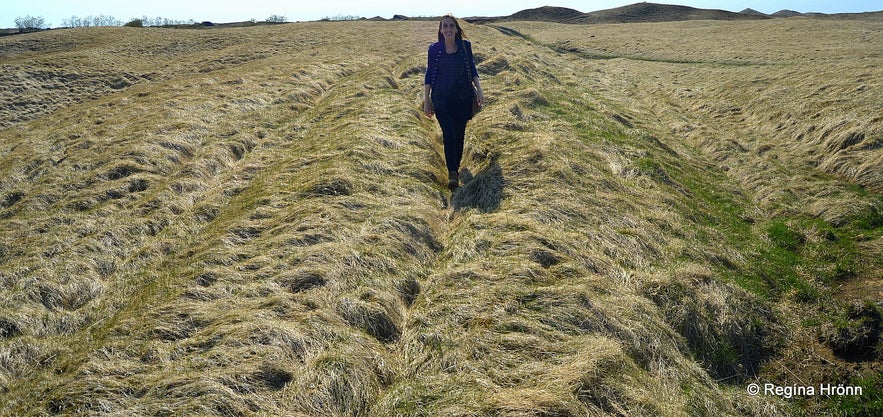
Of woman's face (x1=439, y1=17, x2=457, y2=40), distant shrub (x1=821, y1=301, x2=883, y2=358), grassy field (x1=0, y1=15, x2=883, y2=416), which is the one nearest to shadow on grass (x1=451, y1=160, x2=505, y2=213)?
grassy field (x1=0, y1=15, x2=883, y2=416)

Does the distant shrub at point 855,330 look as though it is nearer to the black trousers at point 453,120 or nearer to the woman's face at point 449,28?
the black trousers at point 453,120

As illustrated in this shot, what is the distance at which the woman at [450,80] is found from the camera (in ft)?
31.7

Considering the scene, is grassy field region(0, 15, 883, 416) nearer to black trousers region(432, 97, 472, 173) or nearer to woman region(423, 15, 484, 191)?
black trousers region(432, 97, 472, 173)

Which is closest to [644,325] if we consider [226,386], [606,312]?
[606,312]

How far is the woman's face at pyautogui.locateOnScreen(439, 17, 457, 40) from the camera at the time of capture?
931cm

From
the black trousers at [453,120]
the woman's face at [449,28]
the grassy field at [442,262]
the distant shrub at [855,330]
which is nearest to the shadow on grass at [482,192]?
the grassy field at [442,262]

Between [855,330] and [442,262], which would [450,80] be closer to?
[442,262]

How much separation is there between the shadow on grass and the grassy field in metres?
0.08

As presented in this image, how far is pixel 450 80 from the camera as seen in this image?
9.80 metres

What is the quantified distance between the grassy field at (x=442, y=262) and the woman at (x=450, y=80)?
1.51 meters

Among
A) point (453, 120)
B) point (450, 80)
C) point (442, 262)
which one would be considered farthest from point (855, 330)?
point (450, 80)

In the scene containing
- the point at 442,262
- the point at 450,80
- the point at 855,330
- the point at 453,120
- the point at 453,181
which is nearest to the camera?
the point at 855,330

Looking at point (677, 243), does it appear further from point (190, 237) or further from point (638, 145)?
point (190, 237)

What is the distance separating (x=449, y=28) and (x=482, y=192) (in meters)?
3.36
